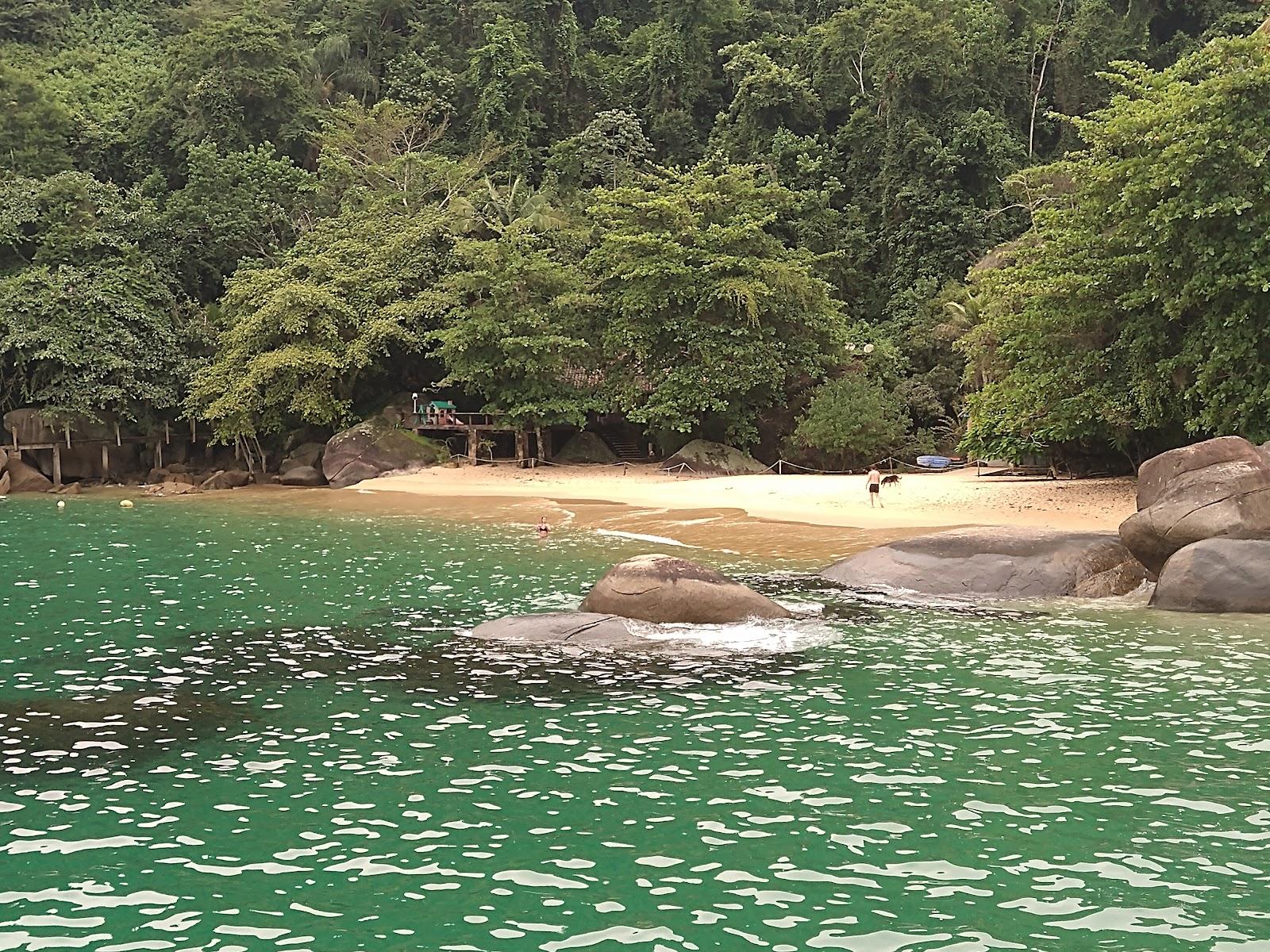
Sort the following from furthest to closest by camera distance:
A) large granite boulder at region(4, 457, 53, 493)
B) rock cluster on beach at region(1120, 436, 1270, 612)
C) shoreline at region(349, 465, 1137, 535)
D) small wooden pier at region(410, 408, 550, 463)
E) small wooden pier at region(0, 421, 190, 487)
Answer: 1. small wooden pier at region(410, 408, 550, 463)
2. small wooden pier at region(0, 421, 190, 487)
3. large granite boulder at region(4, 457, 53, 493)
4. shoreline at region(349, 465, 1137, 535)
5. rock cluster on beach at region(1120, 436, 1270, 612)

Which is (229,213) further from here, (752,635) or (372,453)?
(752,635)

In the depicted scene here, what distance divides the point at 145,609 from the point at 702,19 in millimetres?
51389

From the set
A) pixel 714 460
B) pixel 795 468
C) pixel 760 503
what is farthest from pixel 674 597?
pixel 795 468

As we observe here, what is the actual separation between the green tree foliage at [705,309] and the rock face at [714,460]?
802 mm

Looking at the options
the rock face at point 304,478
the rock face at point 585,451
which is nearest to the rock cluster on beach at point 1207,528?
the rock face at point 585,451

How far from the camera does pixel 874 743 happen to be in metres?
10.2

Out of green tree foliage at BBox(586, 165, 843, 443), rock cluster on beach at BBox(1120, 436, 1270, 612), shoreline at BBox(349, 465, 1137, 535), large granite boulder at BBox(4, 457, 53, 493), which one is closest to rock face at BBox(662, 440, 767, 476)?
green tree foliage at BBox(586, 165, 843, 443)

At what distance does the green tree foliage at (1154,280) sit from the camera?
2106 centimetres

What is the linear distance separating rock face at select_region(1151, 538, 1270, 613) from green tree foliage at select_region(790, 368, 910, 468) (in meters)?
20.3

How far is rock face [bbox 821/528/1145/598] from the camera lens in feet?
55.8

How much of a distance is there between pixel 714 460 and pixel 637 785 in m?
29.0

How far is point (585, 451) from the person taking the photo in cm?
4188

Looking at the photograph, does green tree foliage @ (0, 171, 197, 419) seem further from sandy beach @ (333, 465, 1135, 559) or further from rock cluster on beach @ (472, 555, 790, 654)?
rock cluster on beach @ (472, 555, 790, 654)

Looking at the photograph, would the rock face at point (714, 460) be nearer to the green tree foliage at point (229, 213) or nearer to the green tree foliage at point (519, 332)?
the green tree foliage at point (519, 332)
